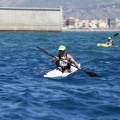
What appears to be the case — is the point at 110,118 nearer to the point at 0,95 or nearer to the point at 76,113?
the point at 76,113

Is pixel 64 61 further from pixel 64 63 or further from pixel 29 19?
pixel 29 19

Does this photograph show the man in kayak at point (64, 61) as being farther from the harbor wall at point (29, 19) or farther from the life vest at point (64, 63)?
the harbor wall at point (29, 19)

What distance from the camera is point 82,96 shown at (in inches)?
523

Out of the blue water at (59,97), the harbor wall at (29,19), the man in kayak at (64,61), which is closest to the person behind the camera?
the blue water at (59,97)

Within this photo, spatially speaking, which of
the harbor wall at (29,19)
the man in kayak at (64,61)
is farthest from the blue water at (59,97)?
the harbor wall at (29,19)

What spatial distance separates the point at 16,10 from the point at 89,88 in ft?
275

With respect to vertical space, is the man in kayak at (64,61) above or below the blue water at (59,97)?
above

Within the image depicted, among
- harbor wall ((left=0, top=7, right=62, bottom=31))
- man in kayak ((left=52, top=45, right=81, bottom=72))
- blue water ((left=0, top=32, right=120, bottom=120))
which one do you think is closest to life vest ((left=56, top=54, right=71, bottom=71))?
man in kayak ((left=52, top=45, right=81, bottom=72))

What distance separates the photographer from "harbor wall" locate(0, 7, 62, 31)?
95.7 meters

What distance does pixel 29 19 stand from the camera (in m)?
96.7

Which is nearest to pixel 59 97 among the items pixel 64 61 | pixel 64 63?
pixel 64 61

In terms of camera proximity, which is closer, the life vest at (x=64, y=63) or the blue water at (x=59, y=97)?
the blue water at (x=59, y=97)

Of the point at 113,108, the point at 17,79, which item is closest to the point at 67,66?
the point at 17,79

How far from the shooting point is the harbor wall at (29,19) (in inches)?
3767
